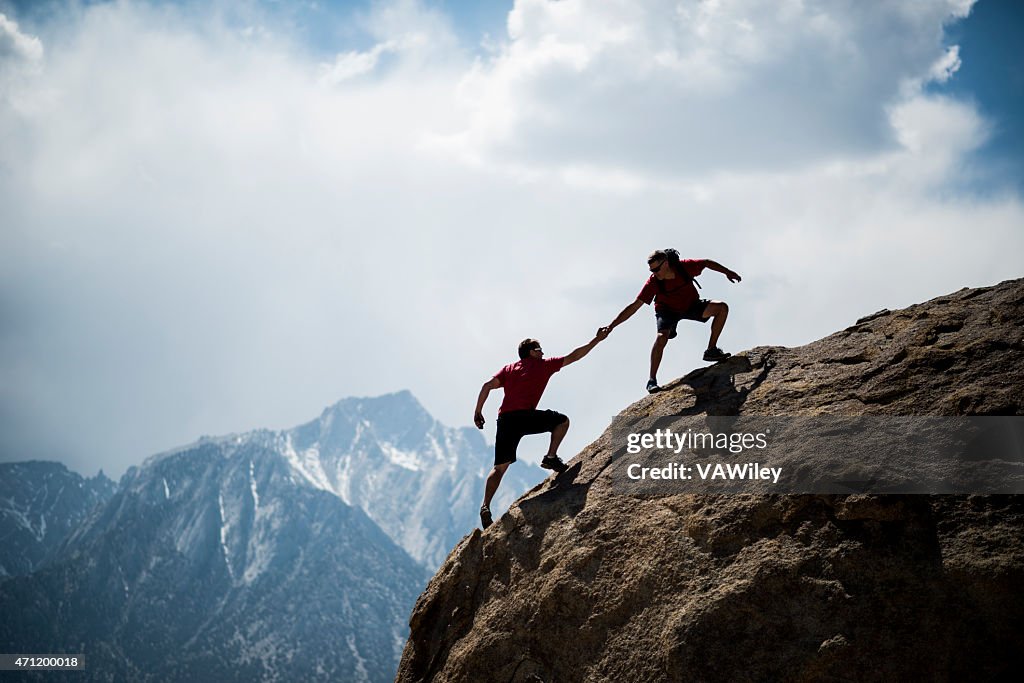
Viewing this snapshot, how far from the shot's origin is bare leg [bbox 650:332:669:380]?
549 inches

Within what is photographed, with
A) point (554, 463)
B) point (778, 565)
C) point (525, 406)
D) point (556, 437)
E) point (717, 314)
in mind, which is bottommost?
point (778, 565)

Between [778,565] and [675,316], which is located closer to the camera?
[778,565]

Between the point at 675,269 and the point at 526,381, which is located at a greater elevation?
the point at 675,269

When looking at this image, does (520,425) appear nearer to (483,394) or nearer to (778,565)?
(483,394)

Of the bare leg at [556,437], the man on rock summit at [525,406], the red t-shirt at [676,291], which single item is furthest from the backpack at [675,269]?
the bare leg at [556,437]

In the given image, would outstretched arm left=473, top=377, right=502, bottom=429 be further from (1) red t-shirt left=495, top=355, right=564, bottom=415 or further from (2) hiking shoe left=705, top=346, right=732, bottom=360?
(2) hiking shoe left=705, top=346, right=732, bottom=360

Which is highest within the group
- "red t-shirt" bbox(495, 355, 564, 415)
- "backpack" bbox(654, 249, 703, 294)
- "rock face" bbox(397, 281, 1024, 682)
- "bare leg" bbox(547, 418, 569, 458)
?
"backpack" bbox(654, 249, 703, 294)

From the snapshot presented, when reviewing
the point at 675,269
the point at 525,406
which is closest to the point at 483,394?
the point at 525,406

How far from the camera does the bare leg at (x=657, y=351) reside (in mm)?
13938

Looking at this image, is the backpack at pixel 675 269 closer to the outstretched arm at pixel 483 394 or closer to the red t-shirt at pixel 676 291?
the red t-shirt at pixel 676 291

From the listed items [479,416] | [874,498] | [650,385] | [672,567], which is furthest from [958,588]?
[479,416]

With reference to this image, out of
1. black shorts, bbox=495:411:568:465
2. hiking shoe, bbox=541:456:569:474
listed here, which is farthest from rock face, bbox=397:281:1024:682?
black shorts, bbox=495:411:568:465

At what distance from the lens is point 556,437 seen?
13312mm

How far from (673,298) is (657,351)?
3.55 ft
